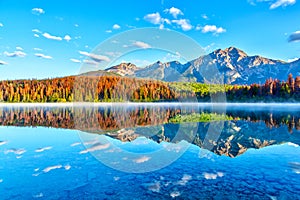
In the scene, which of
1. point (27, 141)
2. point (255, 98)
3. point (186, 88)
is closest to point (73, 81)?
point (186, 88)

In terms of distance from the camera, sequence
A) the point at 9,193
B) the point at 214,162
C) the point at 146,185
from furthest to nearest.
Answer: the point at 214,162, the point at 146,185, the point at 9,193

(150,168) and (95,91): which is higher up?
(95,91)

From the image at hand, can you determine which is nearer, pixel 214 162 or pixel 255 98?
pixel 214 162

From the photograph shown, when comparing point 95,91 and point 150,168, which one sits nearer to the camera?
point 150,168

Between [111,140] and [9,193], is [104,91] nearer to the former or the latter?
[111,140]

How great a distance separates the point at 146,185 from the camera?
35.1ft

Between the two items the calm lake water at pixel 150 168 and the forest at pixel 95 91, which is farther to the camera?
the forest at pixel 95 91

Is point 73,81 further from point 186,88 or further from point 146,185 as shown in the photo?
point 146,185

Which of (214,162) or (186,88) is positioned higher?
(186,88)

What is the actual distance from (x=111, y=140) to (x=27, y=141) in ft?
26.2

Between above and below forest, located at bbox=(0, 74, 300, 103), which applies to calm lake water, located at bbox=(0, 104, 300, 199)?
below

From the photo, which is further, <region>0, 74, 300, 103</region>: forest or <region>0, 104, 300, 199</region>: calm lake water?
<region>0, 74, 300, 103</region>: forest

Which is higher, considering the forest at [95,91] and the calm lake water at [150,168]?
the forest at [95,91]

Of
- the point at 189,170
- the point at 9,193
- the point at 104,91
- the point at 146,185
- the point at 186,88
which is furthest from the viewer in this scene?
the point at 186,88
